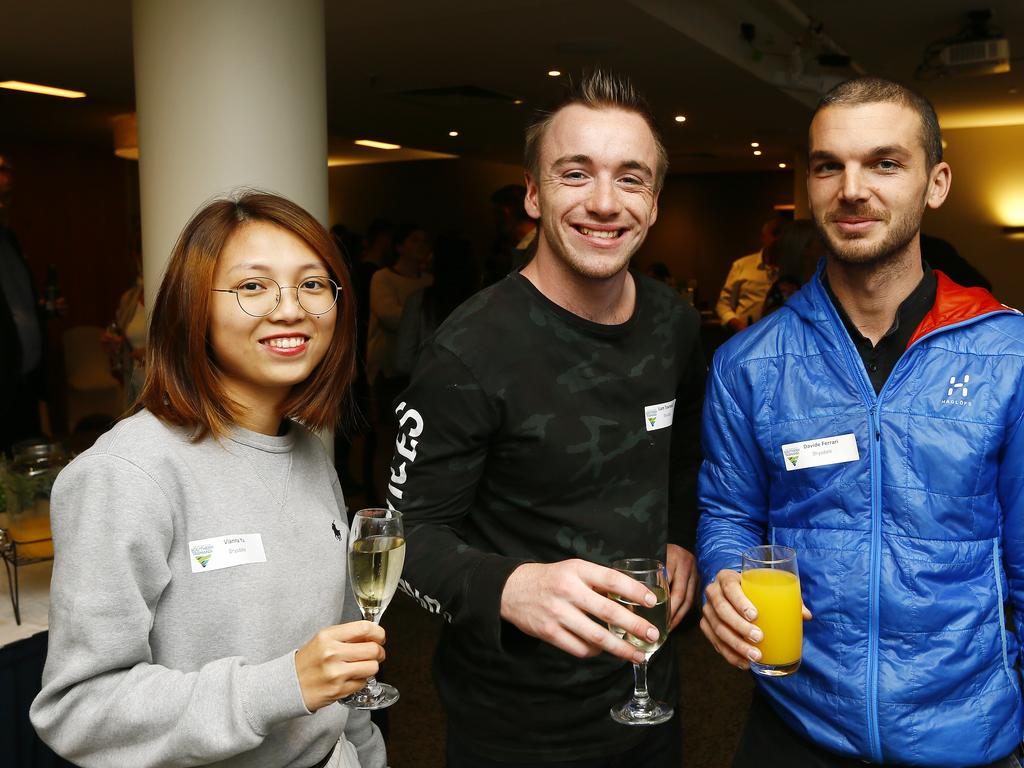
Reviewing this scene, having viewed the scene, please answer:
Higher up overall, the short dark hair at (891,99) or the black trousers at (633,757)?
the short dark hair at (891,99)

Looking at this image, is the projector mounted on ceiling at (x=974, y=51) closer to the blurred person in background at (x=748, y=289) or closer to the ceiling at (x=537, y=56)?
the ceiling at (x=537, y=56)

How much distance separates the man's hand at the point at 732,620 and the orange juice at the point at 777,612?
0.04 feet

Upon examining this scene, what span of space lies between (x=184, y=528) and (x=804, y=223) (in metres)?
4.34

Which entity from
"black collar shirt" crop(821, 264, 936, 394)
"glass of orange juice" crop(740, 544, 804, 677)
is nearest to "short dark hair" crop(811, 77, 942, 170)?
"black collar shirt" crop(821, 264, 936, 394)

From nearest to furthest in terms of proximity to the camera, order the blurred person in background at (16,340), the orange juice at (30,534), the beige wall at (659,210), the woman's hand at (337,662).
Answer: the woman's hand at (337,662) < the orange juice at (30,534) < the blurred person in background at (16,340) < the beige wall at (659,210)

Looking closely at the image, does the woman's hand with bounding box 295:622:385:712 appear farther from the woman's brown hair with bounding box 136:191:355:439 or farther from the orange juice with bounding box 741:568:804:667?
the orange juice with bounding box 741:568:804:667

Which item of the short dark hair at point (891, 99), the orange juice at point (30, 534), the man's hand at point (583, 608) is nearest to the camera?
the man's hand at point (583, 608)

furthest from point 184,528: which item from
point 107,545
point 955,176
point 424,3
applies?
point 955,176

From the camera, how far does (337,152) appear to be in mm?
12805

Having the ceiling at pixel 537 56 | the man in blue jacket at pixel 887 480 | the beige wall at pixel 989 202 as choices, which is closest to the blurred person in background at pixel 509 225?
the ceiling at pixel 537 56

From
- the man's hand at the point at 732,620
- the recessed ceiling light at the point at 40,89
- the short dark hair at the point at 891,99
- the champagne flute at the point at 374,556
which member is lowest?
the man's hand at the point at 732,620

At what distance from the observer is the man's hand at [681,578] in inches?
65.5

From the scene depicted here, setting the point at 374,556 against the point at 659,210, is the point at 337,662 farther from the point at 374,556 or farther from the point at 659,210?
the point at 659,210

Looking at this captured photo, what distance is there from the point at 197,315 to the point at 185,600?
0.38 metres
